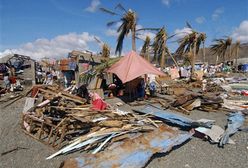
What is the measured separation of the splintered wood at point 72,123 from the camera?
617cm

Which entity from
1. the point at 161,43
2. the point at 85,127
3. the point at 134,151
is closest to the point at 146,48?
the point at 161,43

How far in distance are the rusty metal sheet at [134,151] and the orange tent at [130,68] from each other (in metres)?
5.67

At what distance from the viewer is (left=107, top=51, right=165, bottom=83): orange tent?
38.5 ft

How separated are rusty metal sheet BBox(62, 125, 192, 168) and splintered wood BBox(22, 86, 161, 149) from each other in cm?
50

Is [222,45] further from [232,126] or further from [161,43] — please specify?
[232,126]

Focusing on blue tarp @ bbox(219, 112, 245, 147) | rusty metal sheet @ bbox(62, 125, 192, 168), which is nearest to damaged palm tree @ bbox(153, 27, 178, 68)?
blue tarp @ bbox(219, 112, 245, 147)

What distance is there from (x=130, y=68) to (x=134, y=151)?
7331 mm

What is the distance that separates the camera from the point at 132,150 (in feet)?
16.7

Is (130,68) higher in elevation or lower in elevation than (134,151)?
higher

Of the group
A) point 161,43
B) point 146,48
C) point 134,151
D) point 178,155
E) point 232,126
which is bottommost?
point 178,155

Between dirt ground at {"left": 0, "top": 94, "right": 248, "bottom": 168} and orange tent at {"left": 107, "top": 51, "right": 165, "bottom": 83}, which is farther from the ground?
orange tent at {"left": 107, "top": 51, "right": 165, "bottom": 83}

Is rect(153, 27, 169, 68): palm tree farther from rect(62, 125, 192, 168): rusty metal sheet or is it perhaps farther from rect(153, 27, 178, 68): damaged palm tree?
rect(62, 125, 192, 168): rusty metal sheet

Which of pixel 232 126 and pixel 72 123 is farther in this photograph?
pixel 232 126

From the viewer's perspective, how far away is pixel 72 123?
6.45 m
